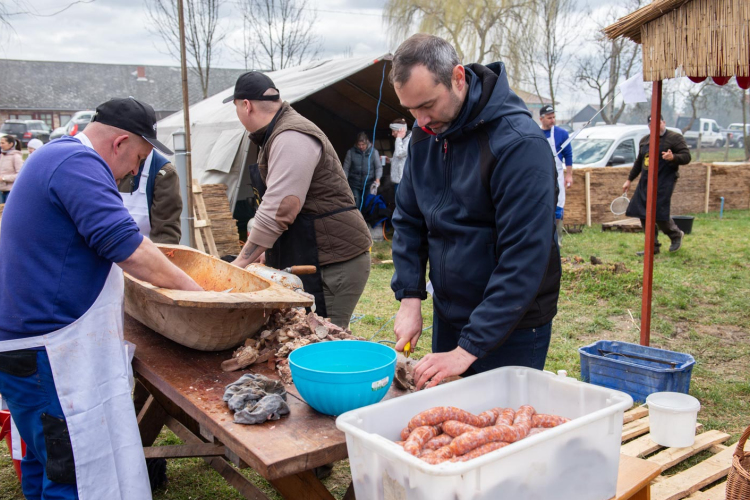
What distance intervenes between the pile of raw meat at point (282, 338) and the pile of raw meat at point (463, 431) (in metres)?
0.69

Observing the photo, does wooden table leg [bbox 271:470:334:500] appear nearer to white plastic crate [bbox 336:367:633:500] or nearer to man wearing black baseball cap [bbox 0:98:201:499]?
white plastic crate [bbox 336:367:633:500]

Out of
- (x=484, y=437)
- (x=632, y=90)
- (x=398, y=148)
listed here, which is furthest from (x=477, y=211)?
(x=398, y=148)

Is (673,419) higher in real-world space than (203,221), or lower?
lower

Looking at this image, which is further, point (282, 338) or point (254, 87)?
point (254, 87)

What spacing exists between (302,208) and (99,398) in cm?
143

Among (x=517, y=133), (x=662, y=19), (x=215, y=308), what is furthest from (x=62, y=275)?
(x=662, y=19)

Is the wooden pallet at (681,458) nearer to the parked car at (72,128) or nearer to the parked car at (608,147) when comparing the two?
the parked car at (72,128)

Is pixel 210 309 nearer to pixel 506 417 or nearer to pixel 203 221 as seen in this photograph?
pixel 506 417

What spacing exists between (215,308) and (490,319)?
923 mm

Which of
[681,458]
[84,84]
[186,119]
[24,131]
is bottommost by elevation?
[681,458]

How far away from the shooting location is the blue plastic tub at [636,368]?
3.77 meters

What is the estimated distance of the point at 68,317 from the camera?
6.51 ft

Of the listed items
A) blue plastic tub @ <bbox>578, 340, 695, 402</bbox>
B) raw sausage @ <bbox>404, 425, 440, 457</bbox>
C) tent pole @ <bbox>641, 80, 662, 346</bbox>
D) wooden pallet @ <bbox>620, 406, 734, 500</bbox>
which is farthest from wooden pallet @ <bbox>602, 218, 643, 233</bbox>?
raw sausage @ <bbox>404, 425, 440, 457</bbox>

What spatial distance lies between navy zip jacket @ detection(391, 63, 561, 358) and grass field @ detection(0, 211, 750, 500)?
5.17ft
